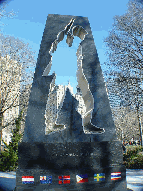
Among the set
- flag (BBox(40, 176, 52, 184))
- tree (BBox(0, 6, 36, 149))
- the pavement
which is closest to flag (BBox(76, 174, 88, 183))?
flag (BBox(40, 176, 52, 184))

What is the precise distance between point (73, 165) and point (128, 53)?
12.8 metres

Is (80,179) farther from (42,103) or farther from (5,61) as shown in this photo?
(5,61)

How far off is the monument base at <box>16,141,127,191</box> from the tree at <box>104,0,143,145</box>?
1156cm

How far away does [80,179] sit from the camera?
17.0 ft

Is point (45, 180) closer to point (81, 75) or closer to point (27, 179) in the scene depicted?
point (27, 179)

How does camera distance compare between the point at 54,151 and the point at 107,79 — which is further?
the point at 107,79

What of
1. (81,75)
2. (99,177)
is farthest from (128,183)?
(81,75)

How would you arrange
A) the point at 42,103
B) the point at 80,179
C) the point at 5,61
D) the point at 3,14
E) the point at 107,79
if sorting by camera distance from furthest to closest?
the point at 107,79 → the point at 5,61 → the point at 3,14 → the point at 42,103 → the point at 80,179

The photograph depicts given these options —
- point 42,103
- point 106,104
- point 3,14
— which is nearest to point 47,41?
point 42,103

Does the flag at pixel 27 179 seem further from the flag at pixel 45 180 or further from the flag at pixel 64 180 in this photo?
the flag at pixel 64 180

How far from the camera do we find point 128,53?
52.7ft

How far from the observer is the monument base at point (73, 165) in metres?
5.09

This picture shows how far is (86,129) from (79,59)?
229 centimetres

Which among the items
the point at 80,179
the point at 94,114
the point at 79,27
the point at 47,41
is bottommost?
the point at 80,179
